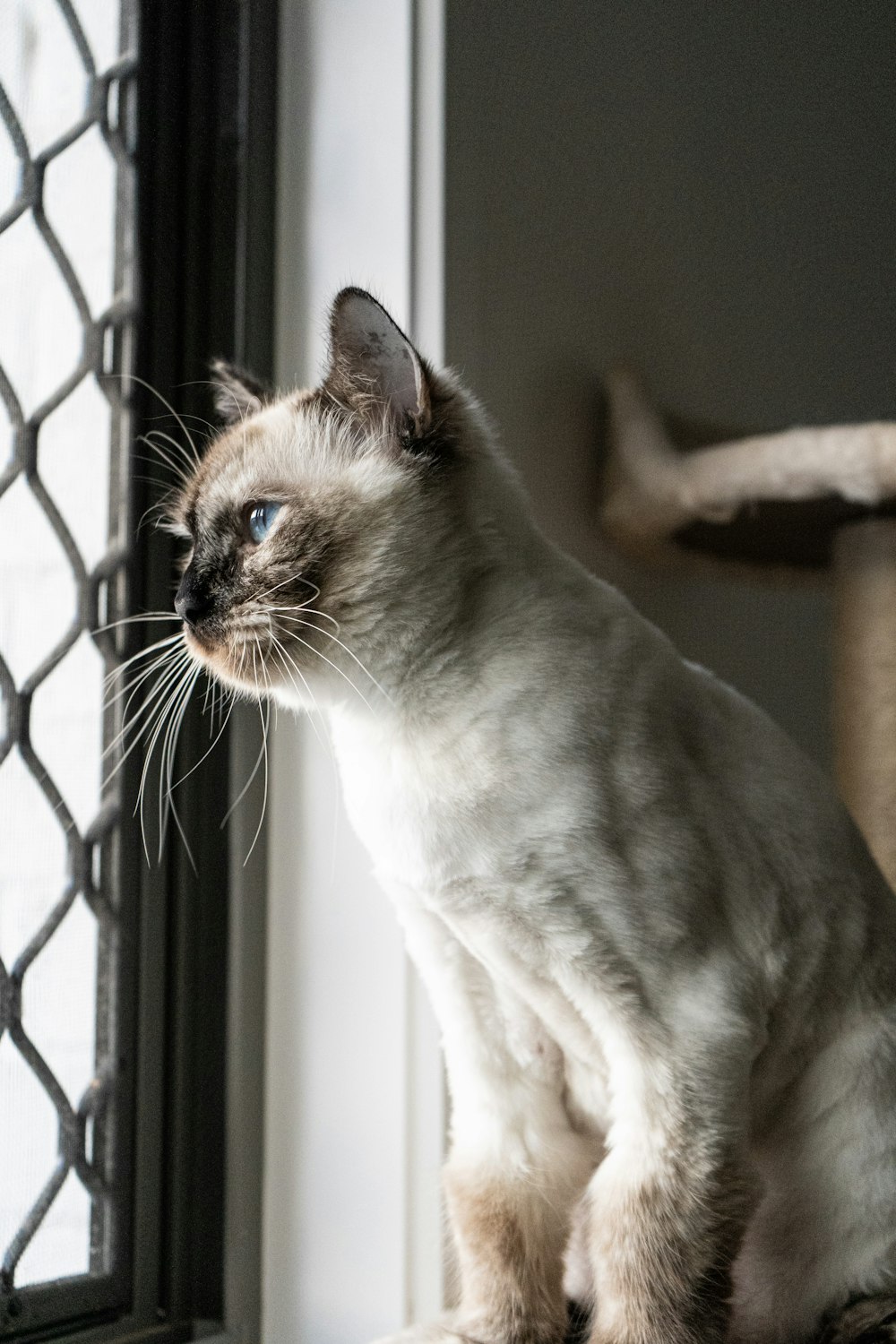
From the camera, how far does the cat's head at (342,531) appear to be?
83 cm

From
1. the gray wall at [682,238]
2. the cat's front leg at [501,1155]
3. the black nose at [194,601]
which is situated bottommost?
the cat's front leg at [501,1155]

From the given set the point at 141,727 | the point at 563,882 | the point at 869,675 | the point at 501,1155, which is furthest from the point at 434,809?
the point at 869,675

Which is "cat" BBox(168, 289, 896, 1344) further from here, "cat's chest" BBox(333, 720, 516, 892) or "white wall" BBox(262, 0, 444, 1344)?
"white wall" BBox(262, 0, 444, 1344)

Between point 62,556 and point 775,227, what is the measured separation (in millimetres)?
1238

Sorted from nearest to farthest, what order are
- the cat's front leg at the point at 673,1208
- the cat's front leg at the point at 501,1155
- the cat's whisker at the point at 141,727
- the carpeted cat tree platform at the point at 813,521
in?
the cat's front leg at the point at 673,1208 < the cat's front leg at the point at 501,1155 < the cat's whisker at the point at 141,727 < the carpeted cat tree platform at the point at 813,521

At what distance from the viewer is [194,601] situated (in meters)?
0.85

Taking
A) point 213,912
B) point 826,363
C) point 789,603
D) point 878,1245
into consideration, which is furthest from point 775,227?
point 878,1245

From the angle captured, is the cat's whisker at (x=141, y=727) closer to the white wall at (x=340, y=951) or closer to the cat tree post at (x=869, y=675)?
the white wall at (x=340, y=951)

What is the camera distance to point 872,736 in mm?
1380

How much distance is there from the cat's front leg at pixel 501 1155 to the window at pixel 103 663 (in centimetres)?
31

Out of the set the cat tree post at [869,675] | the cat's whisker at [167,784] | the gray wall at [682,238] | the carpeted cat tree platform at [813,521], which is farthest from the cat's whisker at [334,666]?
the cat tree post at [869,675]

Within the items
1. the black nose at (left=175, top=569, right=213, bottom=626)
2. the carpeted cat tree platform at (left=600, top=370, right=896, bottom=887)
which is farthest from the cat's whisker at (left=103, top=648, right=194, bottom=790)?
the carpeted cat tree platform at (left=600, top=370, right=896, bottom=887)

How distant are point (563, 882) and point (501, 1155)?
264 millimetres

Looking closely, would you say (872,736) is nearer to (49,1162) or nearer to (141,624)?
(141,624)
